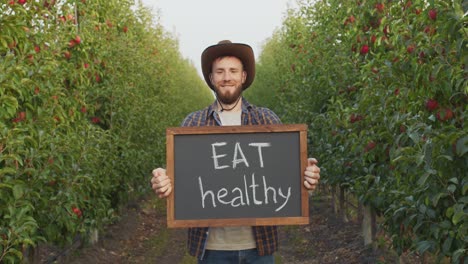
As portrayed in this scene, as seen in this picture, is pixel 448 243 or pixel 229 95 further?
pixel 448 243

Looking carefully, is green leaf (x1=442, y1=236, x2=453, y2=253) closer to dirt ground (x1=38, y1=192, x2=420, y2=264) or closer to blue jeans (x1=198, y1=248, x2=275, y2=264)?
blue jeans (x1=198, y1=248, x2=275, y2=264)

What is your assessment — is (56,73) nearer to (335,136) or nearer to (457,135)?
(335,136)

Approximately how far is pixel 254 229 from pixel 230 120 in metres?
0.62

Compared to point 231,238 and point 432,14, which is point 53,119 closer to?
point 231,238

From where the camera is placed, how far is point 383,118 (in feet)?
14.5

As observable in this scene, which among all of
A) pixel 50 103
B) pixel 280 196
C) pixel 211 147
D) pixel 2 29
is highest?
pixel 2 29

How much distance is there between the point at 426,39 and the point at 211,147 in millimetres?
1477

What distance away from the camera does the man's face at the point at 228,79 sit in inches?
121

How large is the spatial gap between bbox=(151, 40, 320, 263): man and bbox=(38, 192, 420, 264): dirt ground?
383 centimetres

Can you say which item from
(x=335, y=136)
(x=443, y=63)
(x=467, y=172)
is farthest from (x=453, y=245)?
(x=335, y=136)

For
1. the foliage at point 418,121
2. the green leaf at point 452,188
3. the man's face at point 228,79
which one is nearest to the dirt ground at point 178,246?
the foliage at point 418,121

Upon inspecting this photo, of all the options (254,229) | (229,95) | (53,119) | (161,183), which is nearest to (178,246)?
(53,119)

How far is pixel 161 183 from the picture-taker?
278 centimetres

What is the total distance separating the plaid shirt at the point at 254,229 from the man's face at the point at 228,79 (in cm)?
14
